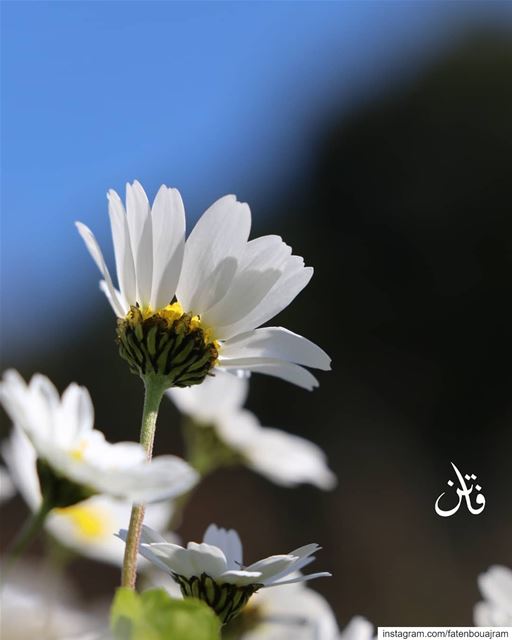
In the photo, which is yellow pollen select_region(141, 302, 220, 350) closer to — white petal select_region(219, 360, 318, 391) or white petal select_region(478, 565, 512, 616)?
white petal select_region(219, 360, 318, 391)

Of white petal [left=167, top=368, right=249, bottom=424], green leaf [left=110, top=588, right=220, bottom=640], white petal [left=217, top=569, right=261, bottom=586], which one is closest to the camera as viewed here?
green leaf [left=110, top=588, right=220, bottom=640]

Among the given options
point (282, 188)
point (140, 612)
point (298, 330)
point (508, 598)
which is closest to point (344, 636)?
point (508, 598)

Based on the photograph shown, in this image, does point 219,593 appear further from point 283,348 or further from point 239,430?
point 239,430

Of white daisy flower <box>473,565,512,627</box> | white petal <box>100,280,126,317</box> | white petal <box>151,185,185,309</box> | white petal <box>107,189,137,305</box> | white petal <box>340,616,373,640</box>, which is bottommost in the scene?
white petal <box>340,616,373,640</box>

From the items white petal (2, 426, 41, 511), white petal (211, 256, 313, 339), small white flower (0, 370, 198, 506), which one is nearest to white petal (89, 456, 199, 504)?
small white flower (0, 370, 198, 506)

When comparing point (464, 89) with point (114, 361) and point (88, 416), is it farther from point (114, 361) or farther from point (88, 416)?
point (88, 416)

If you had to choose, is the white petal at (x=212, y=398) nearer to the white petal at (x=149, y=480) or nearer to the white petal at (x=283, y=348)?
the white petal at (x=283, y=348)
